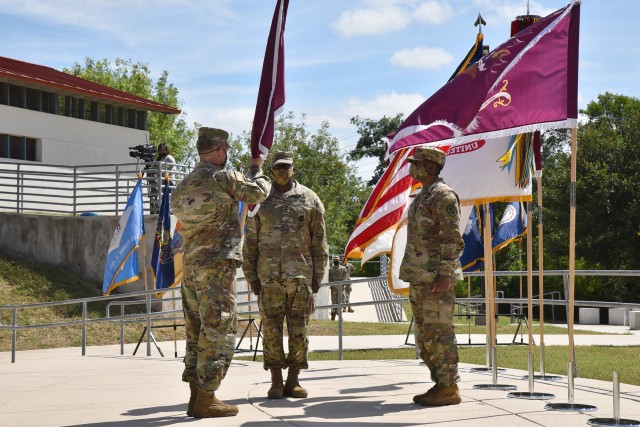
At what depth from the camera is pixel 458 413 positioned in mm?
7809

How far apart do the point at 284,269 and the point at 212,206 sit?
4.04ft

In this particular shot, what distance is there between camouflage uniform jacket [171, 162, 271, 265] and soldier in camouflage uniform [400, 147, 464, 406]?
147cm

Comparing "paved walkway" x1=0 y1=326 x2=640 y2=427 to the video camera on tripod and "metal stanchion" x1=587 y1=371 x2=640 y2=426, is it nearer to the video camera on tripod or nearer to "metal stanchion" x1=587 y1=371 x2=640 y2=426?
"metal stanchion" x1=587 y1=371 x2=640 y2=426

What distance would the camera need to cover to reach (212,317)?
7.64m

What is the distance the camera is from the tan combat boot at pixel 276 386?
8844 millimetres

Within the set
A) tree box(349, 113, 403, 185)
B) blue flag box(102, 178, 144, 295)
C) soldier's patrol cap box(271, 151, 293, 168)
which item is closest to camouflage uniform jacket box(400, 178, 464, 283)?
soldier's patrol cap box(271, 151, 293, 168)

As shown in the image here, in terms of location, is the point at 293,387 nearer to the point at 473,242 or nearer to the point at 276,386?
the point at 276,386

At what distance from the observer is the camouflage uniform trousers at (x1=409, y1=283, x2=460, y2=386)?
8.29m

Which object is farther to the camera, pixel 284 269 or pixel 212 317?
pixel 284 269

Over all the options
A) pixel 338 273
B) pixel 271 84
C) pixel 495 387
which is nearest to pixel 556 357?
pixel 495 387

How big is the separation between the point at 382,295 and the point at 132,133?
1715 cm


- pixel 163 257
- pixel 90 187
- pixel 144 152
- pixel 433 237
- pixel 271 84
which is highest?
pixel 144 152

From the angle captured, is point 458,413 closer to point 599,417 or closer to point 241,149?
point 599,417

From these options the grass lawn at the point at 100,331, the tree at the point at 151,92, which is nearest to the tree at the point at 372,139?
the tree at the point at 151,92
